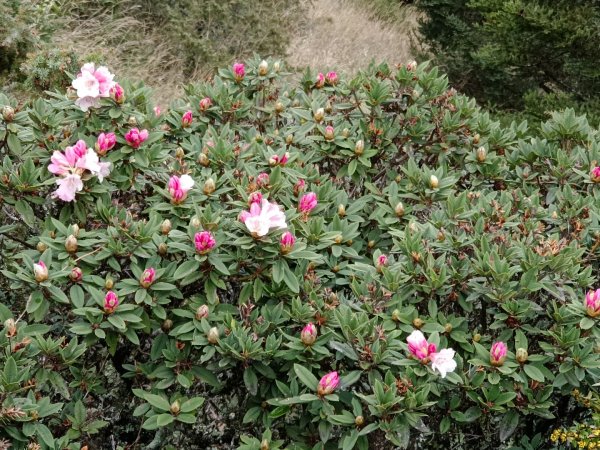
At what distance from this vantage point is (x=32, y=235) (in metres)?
2.38

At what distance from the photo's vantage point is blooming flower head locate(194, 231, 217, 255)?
1927 mm

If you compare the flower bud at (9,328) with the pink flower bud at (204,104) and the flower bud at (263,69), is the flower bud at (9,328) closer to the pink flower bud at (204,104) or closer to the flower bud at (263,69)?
the pink flower bud at (204,104)

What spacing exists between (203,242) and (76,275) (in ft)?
1.09

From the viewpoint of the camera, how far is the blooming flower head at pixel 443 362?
6.00ft

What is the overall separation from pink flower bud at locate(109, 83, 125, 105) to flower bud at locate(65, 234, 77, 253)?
489 mm

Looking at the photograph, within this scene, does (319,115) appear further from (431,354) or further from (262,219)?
(431,354)

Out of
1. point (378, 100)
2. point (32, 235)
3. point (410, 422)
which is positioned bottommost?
point (32, 235)

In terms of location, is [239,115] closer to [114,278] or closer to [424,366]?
[114,278]

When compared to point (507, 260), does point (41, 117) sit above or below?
below

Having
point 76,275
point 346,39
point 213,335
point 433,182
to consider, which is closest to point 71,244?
point 76,275

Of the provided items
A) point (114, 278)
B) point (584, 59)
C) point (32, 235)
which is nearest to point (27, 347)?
point (114, 278)

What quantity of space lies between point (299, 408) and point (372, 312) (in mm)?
399

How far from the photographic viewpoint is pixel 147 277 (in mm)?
1966

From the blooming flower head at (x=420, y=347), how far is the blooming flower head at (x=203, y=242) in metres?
0.53
